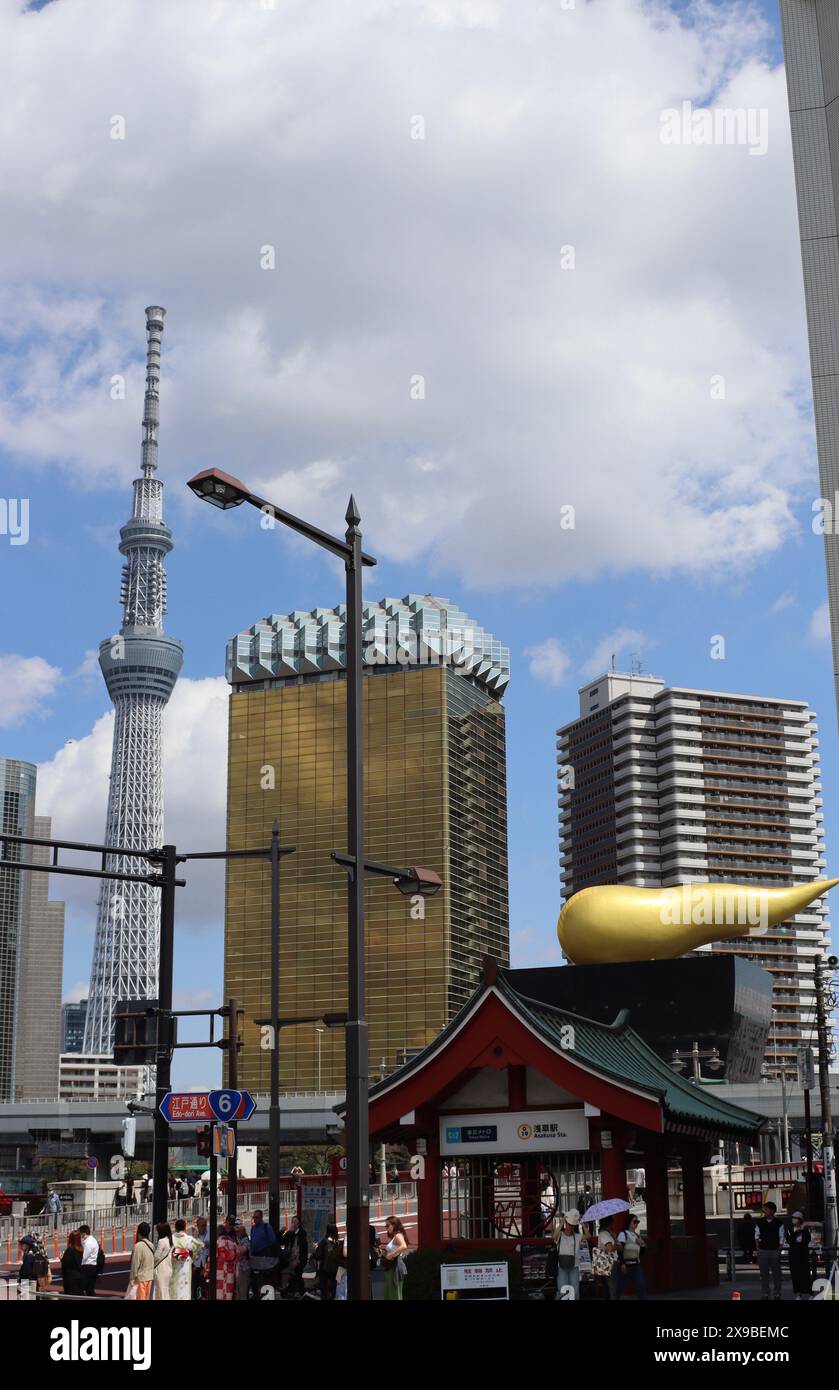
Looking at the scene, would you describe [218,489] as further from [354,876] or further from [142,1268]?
[142,1268]

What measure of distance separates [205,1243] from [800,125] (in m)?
26.0

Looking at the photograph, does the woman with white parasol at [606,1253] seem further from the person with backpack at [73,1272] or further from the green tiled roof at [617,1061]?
the person with backpack at [73,1272]

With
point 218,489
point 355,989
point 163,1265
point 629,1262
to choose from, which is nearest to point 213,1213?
point 163,1265

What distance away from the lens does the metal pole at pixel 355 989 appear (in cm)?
1666

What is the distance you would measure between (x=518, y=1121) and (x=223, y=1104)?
702 centimetres

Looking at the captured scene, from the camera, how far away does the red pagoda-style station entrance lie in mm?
27688

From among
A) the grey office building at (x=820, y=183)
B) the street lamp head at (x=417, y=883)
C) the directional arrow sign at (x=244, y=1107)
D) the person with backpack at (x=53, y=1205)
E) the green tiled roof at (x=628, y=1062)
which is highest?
the grey office building at (x=820, y=183)

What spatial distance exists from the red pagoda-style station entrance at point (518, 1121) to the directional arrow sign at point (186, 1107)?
4410 millimetres

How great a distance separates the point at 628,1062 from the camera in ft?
104

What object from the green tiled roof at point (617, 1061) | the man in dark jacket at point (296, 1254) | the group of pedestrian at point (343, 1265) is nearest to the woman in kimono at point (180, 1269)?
the group of pedestrian at point (343, 1265)

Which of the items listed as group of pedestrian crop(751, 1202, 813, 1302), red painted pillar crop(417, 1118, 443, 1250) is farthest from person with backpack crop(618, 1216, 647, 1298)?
red painted pillar crop(417, 1118, 443, 1250)

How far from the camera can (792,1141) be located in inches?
4764

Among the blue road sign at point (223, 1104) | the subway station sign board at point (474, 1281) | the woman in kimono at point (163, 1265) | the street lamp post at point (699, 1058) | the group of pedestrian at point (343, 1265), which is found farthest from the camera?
the street lamp post at point (699, 1058)
